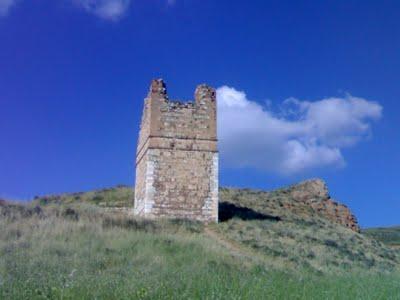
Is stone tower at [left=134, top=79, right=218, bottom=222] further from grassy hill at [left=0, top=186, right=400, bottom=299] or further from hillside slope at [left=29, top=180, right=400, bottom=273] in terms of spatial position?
hillside slope at [left=29, top=180, right=400, bottom=273]

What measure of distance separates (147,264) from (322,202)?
1013 inches

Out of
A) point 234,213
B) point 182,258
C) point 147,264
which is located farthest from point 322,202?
point 147,264

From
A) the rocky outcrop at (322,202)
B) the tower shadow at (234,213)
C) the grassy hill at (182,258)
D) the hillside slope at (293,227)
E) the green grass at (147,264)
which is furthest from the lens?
the rocky outcrop at (322,202)

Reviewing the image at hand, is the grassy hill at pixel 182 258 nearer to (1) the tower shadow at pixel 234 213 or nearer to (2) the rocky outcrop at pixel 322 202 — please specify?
(1) the tower shadow at pixel 234 213

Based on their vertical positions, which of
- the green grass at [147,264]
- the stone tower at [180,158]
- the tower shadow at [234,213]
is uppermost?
the stone tower at [180,158]

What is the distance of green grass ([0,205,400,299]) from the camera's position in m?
7.18

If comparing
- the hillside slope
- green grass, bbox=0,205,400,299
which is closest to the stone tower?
green grass, bbox=0,205,400,299

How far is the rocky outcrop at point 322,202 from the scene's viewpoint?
113ft

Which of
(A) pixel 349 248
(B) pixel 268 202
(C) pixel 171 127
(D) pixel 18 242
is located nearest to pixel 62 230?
(D) pixel 18 242

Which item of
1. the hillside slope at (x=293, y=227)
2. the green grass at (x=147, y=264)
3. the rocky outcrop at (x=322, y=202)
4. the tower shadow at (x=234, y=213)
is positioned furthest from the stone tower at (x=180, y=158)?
the rocky outcrop at (x=322, y=202)

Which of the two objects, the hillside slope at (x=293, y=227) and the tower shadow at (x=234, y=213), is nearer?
the hillside slope at (x=293, y=227)

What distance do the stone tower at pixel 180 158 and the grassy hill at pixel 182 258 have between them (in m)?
1.23

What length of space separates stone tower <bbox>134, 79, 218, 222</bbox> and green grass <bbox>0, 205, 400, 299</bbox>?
1.22 metres

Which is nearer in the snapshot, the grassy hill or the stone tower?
the grassy hill
